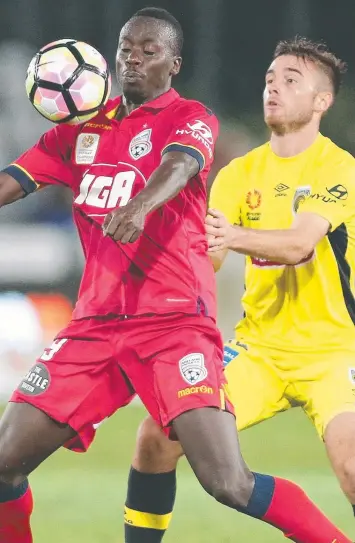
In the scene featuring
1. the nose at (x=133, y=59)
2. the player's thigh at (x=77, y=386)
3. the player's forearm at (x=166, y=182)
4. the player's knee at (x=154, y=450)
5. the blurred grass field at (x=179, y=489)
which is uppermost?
the nose at (x=133, y=59)

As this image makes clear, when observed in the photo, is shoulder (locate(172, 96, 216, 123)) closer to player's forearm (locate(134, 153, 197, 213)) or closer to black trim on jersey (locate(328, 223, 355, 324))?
player's forearm (locate(134, 153, 197, 213))

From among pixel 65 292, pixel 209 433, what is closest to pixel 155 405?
pixel 209 433

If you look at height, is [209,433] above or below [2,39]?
above

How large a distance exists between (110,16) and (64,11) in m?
0.67

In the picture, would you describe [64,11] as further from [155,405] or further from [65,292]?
[155,405]

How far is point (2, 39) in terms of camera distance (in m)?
11.6

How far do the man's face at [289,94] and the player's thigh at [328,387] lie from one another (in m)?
1.10

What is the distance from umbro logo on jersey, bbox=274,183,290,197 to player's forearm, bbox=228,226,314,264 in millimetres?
439

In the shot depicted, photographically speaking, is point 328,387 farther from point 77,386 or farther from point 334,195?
point 77,386

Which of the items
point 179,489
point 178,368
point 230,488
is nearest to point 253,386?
point 178,368

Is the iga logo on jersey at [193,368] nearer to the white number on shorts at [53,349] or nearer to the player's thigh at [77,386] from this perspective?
the player's thigh at [77,386]

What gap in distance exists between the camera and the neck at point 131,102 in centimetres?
418

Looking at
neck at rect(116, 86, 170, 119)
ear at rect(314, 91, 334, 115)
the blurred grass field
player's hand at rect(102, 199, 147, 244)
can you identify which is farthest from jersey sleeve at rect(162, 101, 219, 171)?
the blurred grass field

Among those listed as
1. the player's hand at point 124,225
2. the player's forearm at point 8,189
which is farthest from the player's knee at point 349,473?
→ the player's forearm at point 8,189
